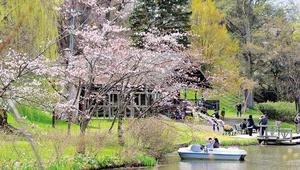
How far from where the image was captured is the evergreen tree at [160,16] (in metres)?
26.9

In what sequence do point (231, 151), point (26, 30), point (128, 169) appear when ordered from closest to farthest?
1. point (128, 169)
2. point (26, 30)
3. point (231, 151)

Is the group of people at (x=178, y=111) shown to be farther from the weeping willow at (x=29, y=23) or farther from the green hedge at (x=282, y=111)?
the green hedge at (x=282, y=111)

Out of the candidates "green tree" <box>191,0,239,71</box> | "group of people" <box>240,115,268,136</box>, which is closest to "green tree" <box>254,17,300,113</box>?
"green tree" <box>191,0,239,71</box>

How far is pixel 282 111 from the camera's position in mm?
31484

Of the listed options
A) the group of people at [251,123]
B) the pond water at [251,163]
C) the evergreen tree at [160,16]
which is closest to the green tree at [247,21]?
the evergreen tree at [160,16]

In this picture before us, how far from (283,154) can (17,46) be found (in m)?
13.5

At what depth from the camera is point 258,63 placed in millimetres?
38219

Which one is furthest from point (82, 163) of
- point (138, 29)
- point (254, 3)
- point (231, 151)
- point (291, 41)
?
point (254, 3)

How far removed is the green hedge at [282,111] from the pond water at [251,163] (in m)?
16.2

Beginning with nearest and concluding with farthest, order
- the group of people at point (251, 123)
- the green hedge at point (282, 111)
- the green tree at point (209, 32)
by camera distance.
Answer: the group of people at point (251, 123)
the green hedge at point (282, 111)
the green tree at point (209, 32)

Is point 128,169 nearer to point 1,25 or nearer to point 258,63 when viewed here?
point 1,25

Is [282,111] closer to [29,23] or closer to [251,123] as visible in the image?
[251,123]

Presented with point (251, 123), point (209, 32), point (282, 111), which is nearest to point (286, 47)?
point (282, 111)

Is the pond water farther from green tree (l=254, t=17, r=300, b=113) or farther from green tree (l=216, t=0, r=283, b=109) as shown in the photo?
green tree (l=216, t=0, r=283, b=109)
